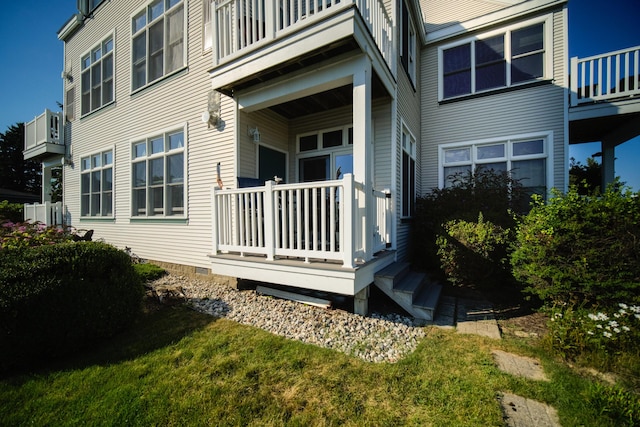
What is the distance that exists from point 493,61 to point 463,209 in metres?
4.69

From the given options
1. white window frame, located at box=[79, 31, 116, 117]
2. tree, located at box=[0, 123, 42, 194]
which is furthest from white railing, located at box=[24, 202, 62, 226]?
tree, located at box=[0, 123, 42, 194]

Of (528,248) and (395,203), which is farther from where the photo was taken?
(395,203)

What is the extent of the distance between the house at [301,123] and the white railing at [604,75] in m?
0.30

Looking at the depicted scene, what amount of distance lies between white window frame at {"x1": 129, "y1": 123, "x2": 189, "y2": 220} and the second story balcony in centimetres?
206

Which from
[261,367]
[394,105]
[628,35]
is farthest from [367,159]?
[628,35]

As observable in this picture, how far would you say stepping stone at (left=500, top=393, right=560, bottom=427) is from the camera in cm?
190

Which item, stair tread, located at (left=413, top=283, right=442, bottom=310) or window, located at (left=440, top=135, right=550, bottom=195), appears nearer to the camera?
stair tread, located at (left=413, top=283, right=442, bottom=310)

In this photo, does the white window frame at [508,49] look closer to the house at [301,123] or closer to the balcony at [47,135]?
the house at [301,123]

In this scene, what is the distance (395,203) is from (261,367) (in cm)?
358

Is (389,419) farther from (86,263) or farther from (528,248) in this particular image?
(86,263)

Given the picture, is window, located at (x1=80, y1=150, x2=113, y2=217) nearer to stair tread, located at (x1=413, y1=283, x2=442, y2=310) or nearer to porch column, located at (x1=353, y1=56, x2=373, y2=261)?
porch column, located at (x1=353, y1=56, x2=373, y2=261)

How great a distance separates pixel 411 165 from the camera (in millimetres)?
6527

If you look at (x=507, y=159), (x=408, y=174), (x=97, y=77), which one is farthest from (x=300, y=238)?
(x=97, y=77)

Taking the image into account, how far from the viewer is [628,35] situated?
20.1ft
